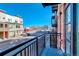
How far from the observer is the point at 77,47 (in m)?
2.69

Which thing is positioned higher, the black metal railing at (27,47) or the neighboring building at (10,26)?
the neighboring building at (10,26)

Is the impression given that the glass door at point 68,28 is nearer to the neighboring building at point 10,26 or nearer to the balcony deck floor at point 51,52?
the balcony deck floor at point 51,52

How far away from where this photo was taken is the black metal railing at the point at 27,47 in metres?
2.55

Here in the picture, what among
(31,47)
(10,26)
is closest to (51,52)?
(31,47)

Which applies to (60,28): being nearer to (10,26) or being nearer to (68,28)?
(68,28)

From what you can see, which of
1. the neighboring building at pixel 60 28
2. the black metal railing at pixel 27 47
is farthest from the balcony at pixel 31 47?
the neighboring building at pixel 60 28

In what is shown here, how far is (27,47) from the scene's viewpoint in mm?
2775

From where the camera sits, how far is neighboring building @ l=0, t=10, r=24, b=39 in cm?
260

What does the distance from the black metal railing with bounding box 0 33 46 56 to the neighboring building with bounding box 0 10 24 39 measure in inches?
4.2

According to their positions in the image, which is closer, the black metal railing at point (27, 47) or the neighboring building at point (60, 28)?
the black metal railing at point (27, 47)

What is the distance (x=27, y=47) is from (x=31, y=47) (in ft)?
0.23

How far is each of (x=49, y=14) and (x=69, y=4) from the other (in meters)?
0.25

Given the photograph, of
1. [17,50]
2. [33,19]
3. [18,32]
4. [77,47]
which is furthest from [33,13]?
[77,47]

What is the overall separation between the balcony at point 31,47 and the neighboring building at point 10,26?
0.26ft
